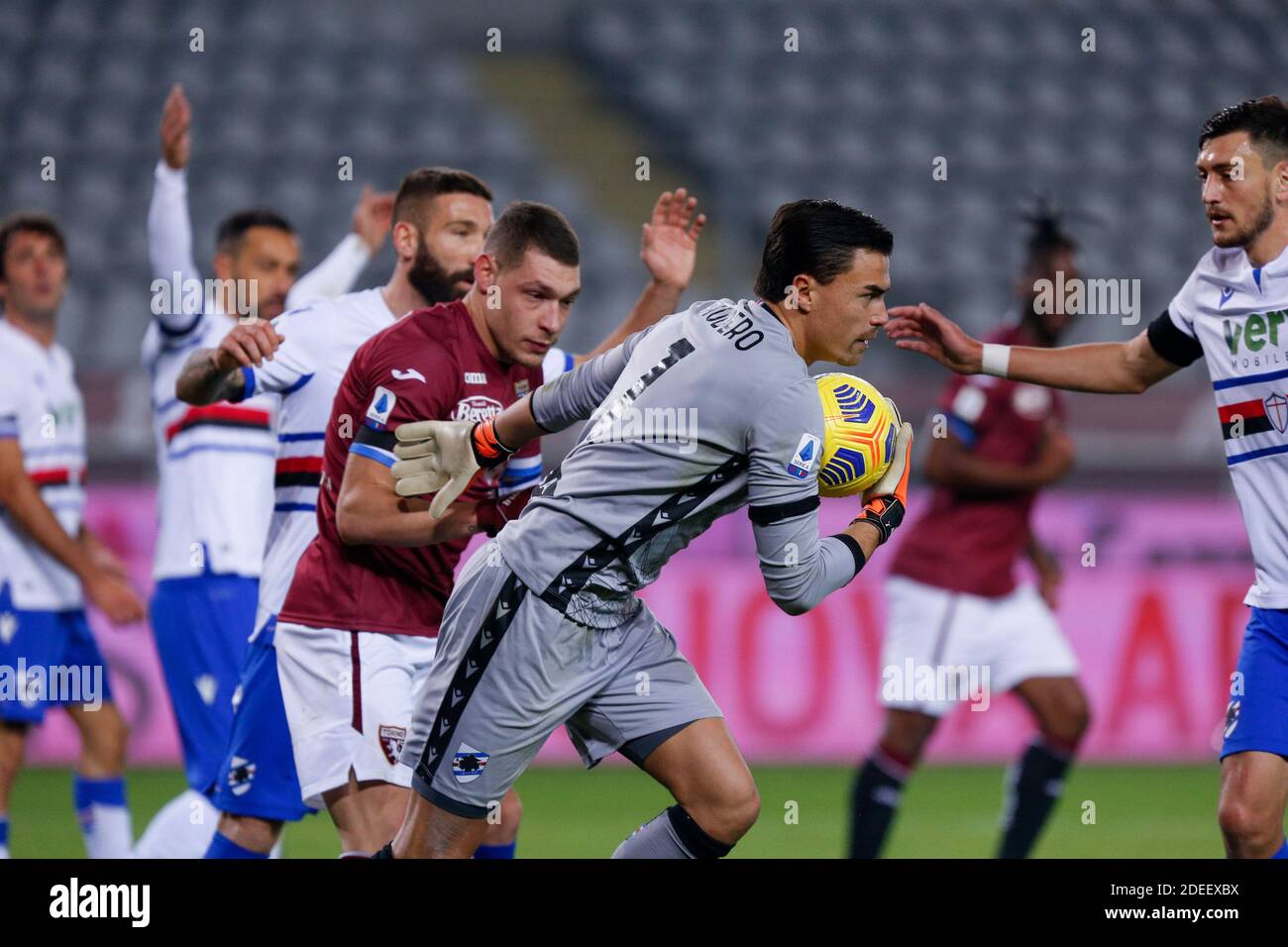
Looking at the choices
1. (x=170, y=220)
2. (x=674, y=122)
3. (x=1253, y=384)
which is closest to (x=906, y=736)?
(x=1253, y=384)

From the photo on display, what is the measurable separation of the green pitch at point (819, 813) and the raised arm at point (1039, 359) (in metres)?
2.07

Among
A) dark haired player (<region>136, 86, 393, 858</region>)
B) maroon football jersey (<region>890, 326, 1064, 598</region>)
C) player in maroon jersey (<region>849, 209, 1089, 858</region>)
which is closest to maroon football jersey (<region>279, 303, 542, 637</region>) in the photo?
dark haired player (<region>136, 86, 393, 858</region>)

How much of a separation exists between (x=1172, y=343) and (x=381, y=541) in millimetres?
2327

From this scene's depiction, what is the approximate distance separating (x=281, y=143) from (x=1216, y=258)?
1094 centimetres

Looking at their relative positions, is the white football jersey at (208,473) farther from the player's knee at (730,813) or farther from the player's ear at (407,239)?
the player's knee at (730,813)

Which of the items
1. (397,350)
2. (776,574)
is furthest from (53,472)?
(776,574)

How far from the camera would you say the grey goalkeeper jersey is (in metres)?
3.68

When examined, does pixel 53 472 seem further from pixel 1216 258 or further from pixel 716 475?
pixel 1216 258

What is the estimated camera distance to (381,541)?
4.09 metres

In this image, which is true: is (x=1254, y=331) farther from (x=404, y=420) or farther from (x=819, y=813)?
(x=819, y=813)

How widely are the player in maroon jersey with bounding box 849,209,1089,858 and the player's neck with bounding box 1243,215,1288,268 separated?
2.40m

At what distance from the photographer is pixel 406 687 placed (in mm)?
4301

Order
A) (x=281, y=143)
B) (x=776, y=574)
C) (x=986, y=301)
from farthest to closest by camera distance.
Result: 1. (x=281, y=143)
2. (x=986, y=301)
3. (x=776, y=574)

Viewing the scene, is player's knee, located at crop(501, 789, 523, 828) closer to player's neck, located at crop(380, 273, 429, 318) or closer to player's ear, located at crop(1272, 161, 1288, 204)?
player's neck, located at crop(380, 273, 429, 318)
